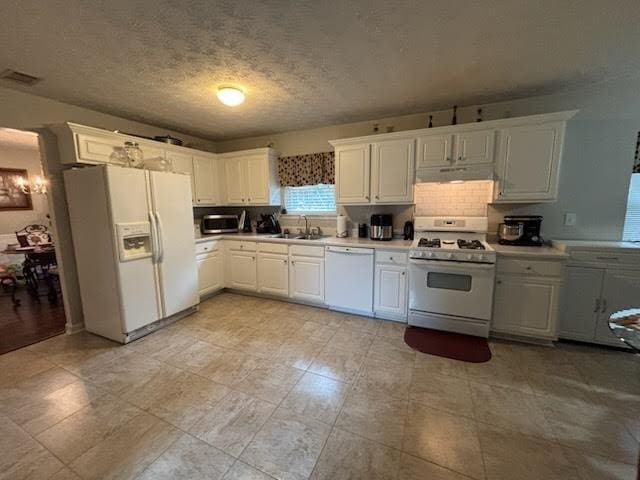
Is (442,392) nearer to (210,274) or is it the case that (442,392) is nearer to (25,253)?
(210,274)

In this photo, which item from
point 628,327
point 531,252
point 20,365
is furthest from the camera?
point 531,252

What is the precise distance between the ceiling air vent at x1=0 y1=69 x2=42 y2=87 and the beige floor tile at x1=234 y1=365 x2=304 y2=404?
10.2 feet

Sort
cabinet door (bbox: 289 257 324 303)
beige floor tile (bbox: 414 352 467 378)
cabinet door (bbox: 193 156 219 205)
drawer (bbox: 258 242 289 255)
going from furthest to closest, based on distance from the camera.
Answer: cabinet door (bbox: 193 156 219 205)
drawer (bbox: 258 242 289 255)
cabinet door (bbox: 289 257 324 303)
beige floor tile (bbox: 414 352 467 378)

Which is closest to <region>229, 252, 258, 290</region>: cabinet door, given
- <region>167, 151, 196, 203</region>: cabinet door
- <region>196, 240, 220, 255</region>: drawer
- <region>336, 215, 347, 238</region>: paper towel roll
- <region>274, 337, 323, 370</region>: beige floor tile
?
<region>196, 240, 220, 255</region>: drawer

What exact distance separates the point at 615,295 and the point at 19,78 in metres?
5.62

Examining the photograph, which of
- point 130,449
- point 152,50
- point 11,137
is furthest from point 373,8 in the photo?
point 11,137

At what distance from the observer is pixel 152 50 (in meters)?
1.89

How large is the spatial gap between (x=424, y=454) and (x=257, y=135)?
14.3 feet

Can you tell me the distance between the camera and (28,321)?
3.22 metres

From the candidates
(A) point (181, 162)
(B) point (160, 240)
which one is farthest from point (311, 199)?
(B) point (160, 240)

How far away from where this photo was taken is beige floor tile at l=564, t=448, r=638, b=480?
1.34 meters

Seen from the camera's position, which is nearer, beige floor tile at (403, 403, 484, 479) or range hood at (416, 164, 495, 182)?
beige floor tile at (403, 403, 484, 479)

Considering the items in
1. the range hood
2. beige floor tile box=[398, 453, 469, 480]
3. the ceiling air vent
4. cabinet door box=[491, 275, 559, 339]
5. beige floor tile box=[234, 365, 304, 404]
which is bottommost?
beige floor tile box=[398, 453, 469, 480]

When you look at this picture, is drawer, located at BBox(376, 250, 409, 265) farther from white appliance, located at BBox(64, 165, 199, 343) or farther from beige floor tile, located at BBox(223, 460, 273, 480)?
white appliance, located at BBox(64, 165, 199, 343)
